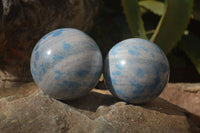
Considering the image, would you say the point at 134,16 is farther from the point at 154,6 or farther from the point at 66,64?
the point at 66,64

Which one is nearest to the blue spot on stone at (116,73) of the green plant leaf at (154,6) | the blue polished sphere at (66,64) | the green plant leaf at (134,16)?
the blue polished sphere at (66,64)

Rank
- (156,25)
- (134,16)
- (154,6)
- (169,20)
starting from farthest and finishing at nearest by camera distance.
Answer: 1. (156,25)
2. (154,6)
3. (134,16)
4. (169,20)

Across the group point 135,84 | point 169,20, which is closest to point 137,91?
point 135,84

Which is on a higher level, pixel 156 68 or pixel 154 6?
pixel 154 6

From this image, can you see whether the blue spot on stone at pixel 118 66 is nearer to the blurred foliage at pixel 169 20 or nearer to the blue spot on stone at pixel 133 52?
the blue spot on stone at pixel 133 52

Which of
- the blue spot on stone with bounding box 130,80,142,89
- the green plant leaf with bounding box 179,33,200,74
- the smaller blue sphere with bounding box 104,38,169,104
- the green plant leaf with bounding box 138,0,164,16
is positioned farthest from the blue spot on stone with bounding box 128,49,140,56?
the green plant leaf with bounding box 179,33,200,74

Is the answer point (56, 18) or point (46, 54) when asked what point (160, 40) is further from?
point (46, 54)
